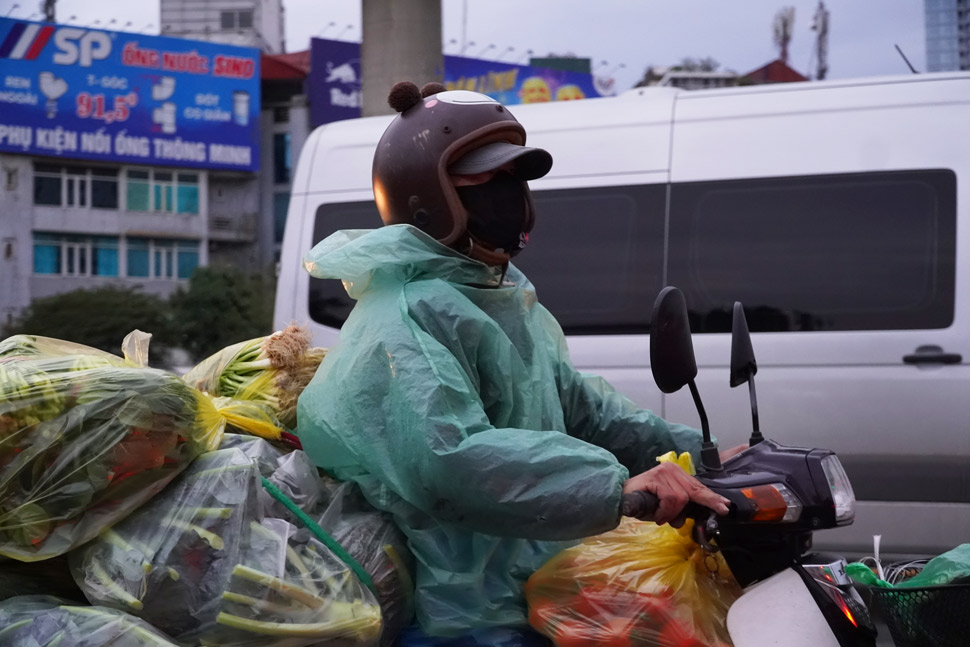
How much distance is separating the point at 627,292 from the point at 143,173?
44.2 metres

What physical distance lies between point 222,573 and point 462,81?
49.0 metres

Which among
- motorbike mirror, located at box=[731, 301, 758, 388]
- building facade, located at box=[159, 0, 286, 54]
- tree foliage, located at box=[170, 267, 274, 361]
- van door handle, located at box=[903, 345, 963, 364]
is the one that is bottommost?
tree foliage, located at box=[170, 267, 274, 361]

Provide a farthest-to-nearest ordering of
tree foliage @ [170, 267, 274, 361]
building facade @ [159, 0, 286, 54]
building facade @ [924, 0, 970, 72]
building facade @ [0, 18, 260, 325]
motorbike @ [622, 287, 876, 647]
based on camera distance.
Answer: building facade @ [159, 0, 286, 54] < building facade @ [0, 18, 260, 325] < tree foliage @ [170, 267, 274, 361] < building facade @ [924, 0, 970, 72] < motorbike @ [622, 287, 876, 647]

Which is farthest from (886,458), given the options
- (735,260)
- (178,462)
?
(178,462)

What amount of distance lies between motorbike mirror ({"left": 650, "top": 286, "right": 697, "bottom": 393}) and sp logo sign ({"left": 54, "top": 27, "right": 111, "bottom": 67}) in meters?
46.3

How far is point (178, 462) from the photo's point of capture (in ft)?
5.93

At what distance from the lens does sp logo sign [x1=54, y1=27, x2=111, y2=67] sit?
43562 millimetres

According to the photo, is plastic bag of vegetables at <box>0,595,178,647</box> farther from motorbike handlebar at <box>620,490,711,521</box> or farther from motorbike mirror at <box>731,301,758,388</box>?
motorbike mirror at <box>731,301,758,388</box>

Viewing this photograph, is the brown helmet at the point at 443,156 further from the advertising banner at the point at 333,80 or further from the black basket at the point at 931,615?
the advertising banner at the point at 333,80

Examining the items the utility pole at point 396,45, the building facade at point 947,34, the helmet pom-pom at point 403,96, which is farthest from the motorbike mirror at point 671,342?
the utility pole at point 396,45

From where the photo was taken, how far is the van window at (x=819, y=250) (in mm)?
4770

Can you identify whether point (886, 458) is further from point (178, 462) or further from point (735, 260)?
point (178, 462)

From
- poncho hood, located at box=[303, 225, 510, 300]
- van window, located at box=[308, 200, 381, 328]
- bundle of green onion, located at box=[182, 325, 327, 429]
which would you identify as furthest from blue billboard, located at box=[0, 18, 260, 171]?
poncho hood, located at box=[303, 225, 510, 300]

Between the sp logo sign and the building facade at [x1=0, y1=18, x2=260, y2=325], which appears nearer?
the building facade at [x1=0, y1=18, x2=260, y2=325]
